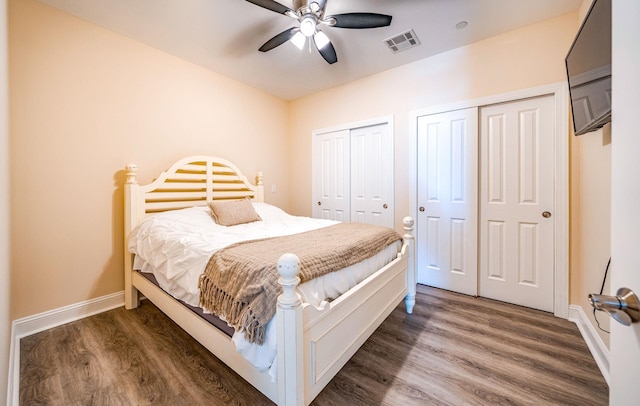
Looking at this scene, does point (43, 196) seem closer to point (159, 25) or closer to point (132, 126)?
point (132, 126)

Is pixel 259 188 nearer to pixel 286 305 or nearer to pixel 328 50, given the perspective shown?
pixel 328 50

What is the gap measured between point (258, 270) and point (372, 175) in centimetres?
248

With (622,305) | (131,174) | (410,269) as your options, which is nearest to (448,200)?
(410,269)

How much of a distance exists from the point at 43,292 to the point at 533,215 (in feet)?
14.3

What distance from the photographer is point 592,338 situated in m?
1.76

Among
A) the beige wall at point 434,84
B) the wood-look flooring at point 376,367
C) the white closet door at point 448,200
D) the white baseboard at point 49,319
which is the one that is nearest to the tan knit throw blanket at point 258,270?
the wood-look flooring at point 376,367

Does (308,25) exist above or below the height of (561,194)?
above

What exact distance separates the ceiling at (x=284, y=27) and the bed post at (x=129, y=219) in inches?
52.0

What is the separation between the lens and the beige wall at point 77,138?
1.93m

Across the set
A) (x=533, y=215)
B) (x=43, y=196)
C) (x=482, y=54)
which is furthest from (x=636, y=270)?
(x=43, y=196)

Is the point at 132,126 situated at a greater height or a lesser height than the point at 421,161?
greater

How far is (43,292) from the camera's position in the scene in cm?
203

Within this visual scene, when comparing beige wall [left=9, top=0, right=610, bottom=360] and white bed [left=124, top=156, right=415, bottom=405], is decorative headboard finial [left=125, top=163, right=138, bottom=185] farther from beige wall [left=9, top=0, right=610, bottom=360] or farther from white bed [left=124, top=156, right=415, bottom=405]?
→ beige wall [left=9, top=0, right=610, bottom=360]

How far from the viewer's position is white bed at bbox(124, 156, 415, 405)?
1.07m
